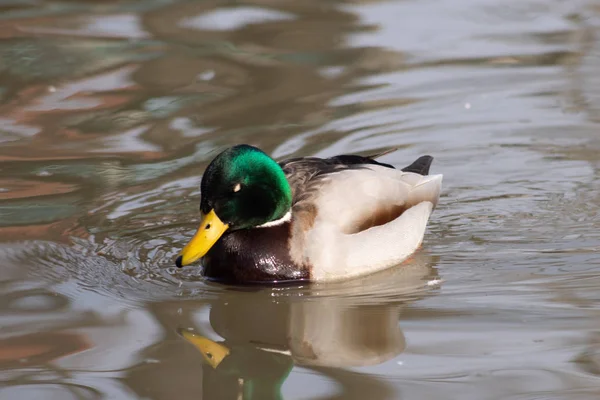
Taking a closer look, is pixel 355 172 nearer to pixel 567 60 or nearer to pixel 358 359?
pixel 358 359

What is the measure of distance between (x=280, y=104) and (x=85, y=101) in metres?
1.60

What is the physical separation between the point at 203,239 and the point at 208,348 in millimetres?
748

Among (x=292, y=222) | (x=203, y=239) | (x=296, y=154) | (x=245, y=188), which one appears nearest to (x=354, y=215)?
(x=292, y=222)

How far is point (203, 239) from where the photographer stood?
246 inches

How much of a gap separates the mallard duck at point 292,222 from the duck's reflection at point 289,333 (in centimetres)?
12

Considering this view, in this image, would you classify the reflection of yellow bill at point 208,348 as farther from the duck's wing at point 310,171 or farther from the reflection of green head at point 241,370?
the duck's wing at point 310,171

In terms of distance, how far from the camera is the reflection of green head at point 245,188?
6.23 m

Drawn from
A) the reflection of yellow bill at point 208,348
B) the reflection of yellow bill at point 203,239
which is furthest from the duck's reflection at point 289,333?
the reflection of yellow bill at point 203,239

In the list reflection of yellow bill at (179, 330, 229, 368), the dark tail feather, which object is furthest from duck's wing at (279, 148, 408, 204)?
reflection of yellow bill at (179, 330, 229, 368)

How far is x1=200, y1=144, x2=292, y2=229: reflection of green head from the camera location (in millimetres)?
6234

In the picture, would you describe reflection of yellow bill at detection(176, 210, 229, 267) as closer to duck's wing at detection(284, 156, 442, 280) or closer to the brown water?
the brown water

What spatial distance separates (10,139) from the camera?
29.6 feet

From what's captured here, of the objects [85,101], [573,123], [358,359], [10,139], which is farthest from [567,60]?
[358,359]

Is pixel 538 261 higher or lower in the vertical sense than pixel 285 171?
lower
